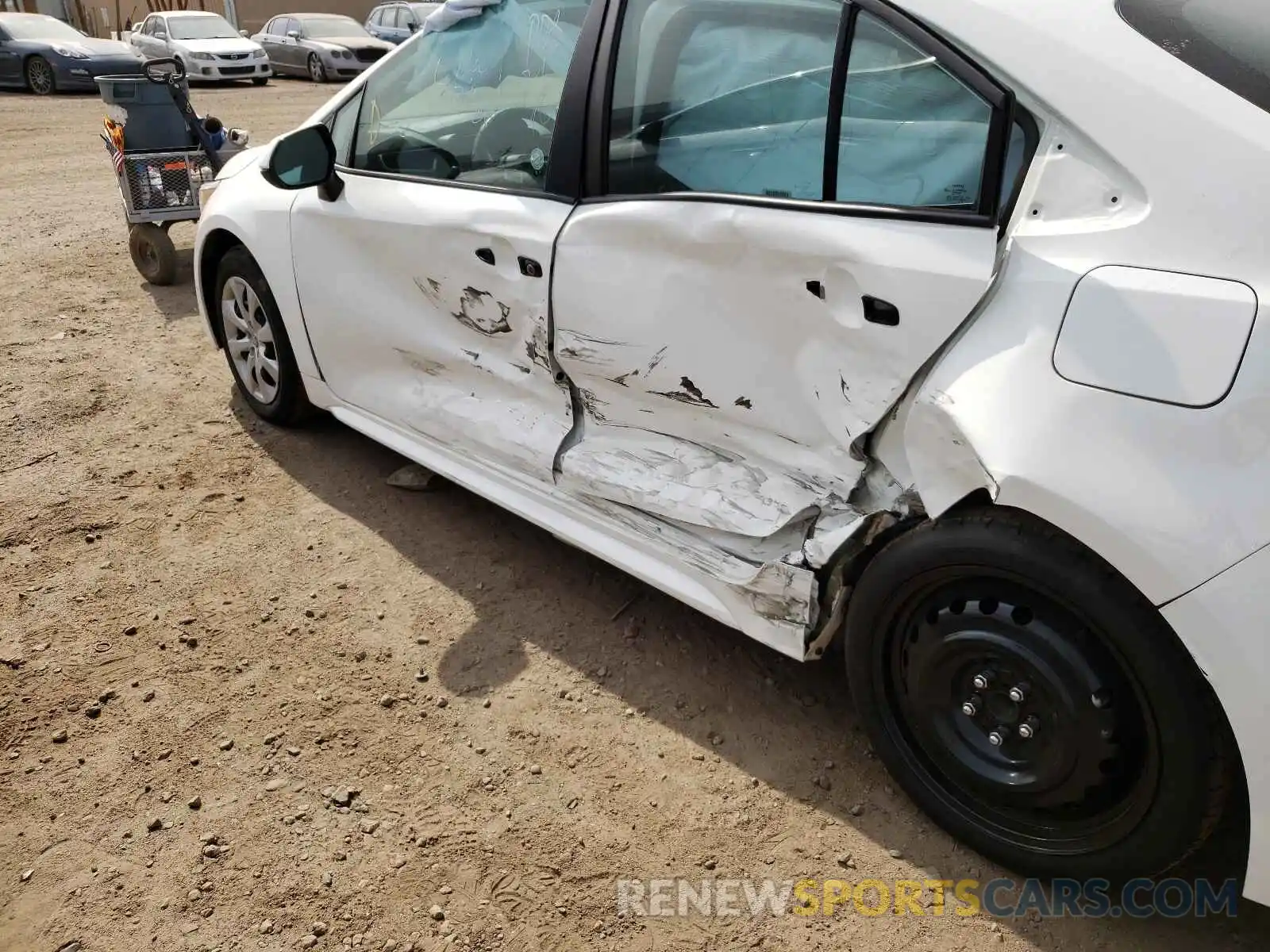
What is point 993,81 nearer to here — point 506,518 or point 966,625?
point 966,625

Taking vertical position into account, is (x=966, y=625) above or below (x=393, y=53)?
below

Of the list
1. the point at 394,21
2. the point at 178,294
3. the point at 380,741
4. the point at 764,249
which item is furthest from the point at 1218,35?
the point at 394,21

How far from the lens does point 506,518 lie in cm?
362

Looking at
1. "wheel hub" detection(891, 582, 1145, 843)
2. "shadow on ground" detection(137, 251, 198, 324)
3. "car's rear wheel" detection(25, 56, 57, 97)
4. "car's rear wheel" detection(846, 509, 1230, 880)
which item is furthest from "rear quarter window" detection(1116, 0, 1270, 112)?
"car's rear wheel" detection(25, 56, 57, 97)

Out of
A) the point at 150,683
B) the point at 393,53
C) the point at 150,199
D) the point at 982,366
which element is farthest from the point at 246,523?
the point at 150,199

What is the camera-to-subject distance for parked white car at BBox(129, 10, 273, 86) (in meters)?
18.0

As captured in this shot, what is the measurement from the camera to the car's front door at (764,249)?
6.52 feet

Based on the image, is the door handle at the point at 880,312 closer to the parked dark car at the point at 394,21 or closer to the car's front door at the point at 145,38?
the car's front door at the point at 145,38

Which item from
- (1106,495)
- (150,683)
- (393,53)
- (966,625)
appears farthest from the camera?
(393,53)

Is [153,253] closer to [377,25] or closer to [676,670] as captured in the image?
[676,670]

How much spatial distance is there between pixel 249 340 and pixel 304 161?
1099mm

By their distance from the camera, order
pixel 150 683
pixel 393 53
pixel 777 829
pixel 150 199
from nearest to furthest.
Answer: pixel 777 829 < pixel 150 683 < pixel 393 53 < pixel 150 199

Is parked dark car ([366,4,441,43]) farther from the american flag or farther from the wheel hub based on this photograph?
the wheel hub

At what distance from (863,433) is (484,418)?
4.41 feet
